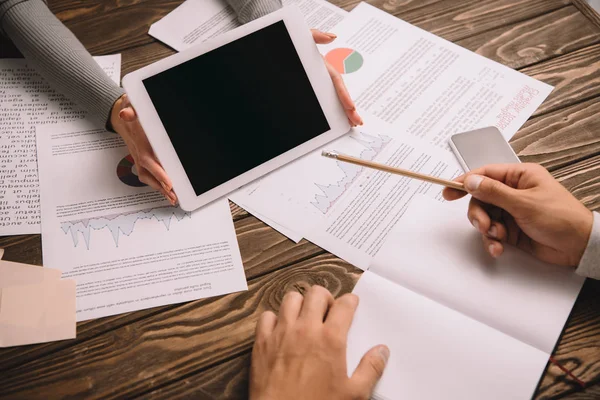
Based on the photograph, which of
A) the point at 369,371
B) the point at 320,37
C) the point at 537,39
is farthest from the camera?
the point at 537,39

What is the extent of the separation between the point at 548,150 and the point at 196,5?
0.69 metres

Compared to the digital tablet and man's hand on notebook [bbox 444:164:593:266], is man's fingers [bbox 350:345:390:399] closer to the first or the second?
man's hand on notebook [bbox 444:164:593:266]

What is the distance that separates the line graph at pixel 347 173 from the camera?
28.5 inches

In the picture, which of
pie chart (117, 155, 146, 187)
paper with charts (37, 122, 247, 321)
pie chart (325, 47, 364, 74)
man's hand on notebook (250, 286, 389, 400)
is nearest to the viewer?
man's hand on notebook (250, 286, 389, 400)

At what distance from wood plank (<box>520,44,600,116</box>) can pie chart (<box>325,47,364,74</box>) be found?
28cm

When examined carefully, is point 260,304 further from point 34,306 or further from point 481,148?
point 481,148

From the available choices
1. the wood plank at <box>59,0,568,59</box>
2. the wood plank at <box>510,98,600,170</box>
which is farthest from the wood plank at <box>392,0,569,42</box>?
the wood plank at <box>510,98,600,170</box>

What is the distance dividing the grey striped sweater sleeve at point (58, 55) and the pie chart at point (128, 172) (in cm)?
8

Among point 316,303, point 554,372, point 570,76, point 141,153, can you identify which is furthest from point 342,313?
point 570,76

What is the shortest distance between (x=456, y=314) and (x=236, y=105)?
0.41m

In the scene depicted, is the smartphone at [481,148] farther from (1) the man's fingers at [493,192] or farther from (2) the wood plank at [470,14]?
(2) the wood plank at [470,14]

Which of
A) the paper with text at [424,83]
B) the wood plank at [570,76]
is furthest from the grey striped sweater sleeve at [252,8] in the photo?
the wood plank at [570,76]

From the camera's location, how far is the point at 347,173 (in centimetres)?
75

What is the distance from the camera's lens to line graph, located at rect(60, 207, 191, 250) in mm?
700
